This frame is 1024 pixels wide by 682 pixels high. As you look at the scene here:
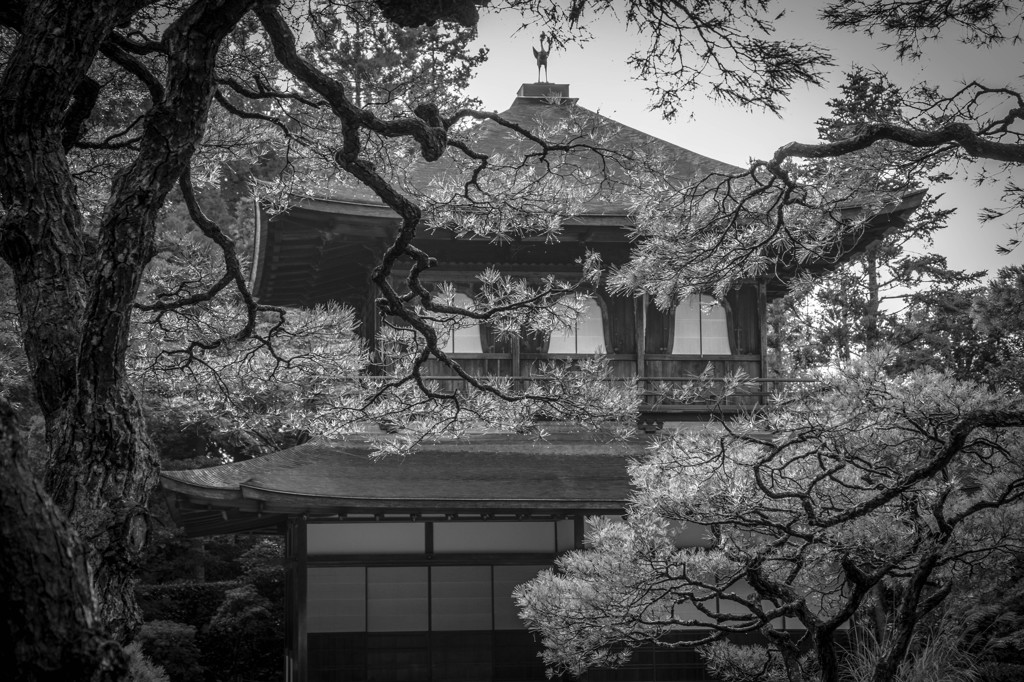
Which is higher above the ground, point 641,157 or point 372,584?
point 641,157

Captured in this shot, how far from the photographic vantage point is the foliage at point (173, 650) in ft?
37.5

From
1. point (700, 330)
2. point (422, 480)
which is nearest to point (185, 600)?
point (422, 480)

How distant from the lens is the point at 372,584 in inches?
359

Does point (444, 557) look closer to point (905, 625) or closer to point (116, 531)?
point (905, 625)

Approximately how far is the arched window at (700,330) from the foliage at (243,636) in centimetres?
624

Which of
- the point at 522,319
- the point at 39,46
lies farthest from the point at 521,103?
the point at 39,46

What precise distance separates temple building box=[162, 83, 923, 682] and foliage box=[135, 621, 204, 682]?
→ 1.70 meters

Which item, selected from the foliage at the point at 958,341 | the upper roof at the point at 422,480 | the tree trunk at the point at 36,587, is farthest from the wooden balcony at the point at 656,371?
the tree trunk at the point at 36,587

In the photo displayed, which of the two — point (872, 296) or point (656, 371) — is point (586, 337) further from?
point (872, 296)

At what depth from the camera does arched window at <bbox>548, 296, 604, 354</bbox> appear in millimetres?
10633

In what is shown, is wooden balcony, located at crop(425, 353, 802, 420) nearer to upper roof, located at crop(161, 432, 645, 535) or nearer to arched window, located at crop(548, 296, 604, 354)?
arched window, located at crop(548, 296, 604, 354)

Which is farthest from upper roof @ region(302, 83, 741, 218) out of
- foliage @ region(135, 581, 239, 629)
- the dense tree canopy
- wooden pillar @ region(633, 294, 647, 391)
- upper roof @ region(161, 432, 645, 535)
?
foliage @ region(135, 581, 239, 629)

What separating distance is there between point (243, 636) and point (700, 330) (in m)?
6.98

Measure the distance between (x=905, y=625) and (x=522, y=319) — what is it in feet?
9.38
